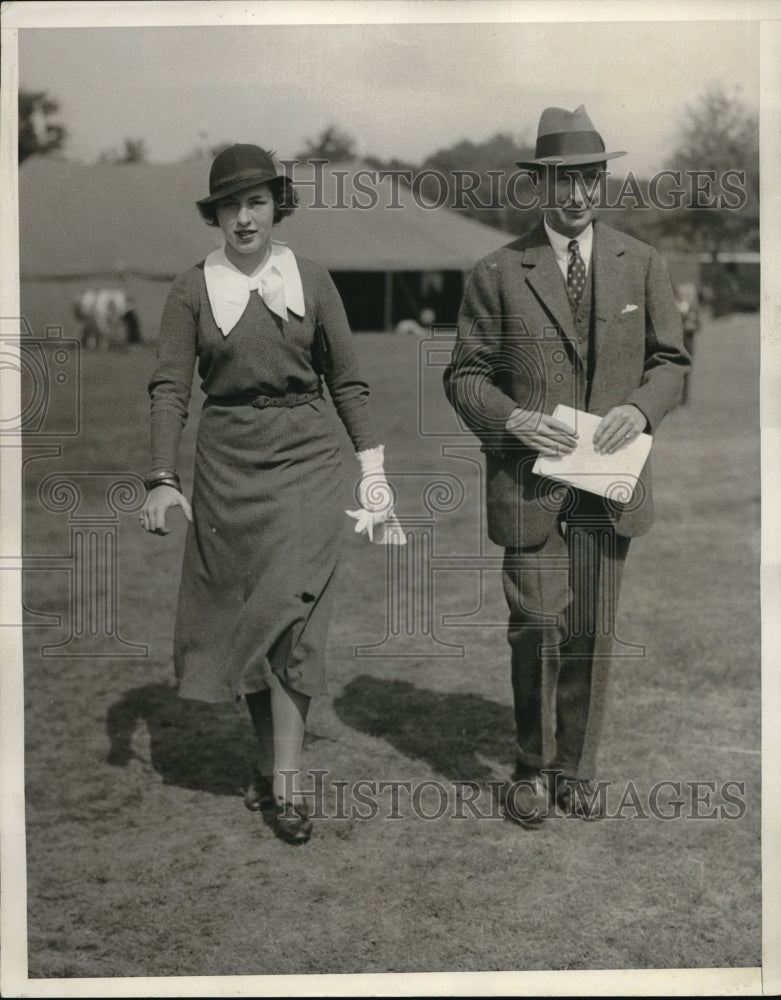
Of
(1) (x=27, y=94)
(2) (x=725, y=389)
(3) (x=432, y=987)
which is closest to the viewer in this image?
(3) (x=432, y=987)

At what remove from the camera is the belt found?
15.3 ft

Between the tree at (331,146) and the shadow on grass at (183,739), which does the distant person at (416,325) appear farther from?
the shadow on grass at (183,739)

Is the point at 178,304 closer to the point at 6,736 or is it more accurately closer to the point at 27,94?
the point at 27,94

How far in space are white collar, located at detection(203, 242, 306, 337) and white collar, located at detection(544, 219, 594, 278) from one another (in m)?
0.90

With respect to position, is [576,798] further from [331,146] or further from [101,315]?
[101,315]

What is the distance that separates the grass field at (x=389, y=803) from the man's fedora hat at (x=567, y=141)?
2.90 feet

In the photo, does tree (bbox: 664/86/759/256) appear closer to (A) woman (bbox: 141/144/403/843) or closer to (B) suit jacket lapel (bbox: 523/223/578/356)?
(B) suit jacket lapel (bbox: 523/223/578/356)

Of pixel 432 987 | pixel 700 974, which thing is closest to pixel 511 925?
pixel 432 987

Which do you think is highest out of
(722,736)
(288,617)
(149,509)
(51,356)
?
(51,356)

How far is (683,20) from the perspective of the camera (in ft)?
15.5

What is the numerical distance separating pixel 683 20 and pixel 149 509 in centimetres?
253

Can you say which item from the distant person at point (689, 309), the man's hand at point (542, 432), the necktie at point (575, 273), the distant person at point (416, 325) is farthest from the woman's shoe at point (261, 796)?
the distant person at point (689, 309)

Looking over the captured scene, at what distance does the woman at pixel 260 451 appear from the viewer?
4.61 meters

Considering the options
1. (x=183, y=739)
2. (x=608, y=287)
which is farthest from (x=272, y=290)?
(x=183, y=739)
